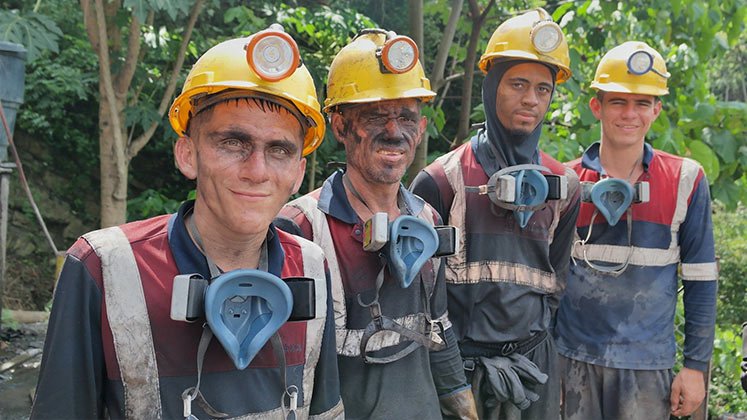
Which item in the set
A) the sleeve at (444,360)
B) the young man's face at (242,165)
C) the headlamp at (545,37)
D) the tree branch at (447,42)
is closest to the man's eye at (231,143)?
the young man's face at (242,165)

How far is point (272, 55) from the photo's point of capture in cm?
197

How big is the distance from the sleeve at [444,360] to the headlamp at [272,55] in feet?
3.73

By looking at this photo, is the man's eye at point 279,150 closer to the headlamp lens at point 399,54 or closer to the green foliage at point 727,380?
the headlamp lens at point 399,54

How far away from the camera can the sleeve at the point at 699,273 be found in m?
3.58

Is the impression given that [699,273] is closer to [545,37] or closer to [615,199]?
[615,199]

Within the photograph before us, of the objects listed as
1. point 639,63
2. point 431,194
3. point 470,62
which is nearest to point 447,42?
point 470,62

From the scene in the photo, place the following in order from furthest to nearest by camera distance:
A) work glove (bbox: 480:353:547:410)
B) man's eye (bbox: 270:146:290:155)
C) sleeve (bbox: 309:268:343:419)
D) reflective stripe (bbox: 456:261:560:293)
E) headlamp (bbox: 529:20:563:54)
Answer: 1. headlamp (bbox: 529:20:563:54)
2. reflective stripe (bbox: 456:261:560:293)
3. work glove (bbox: 480:353:547:410)
4. sleeve (bbox: 309:268:343:419)
5. man's eye (bbox: 270:146:290:155)

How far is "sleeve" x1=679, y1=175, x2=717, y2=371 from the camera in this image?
3584mm

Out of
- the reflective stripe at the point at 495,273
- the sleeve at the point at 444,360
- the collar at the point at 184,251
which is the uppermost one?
the collar at the point at 184,251

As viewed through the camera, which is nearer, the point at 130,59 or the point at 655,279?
the point at 655,279

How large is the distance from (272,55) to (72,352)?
2.86ft

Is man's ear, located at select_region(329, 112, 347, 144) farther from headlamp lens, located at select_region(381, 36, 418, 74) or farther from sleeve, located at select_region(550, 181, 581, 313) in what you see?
sleeve, located at select_region(550, 181, 581, 313)

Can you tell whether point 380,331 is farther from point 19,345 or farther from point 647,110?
point 19,345

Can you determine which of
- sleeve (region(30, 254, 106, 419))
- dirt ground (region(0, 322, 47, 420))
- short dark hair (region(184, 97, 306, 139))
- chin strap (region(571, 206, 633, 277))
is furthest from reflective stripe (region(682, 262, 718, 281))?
dirt ground (region(0, 322, 47, 420))
